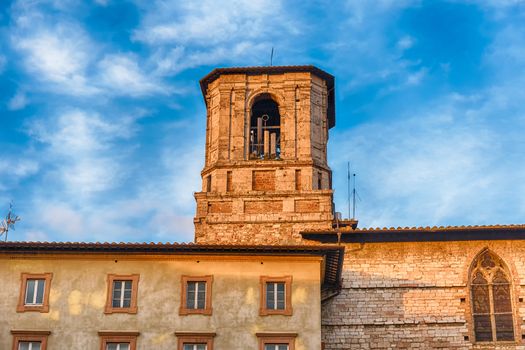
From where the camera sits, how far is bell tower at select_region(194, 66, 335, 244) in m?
39.2

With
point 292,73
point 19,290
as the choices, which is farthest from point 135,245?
point 292,73

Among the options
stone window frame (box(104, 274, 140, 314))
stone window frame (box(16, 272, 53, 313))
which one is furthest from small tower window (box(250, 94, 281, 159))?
stone window frame (box(16, 272, 53, 313))

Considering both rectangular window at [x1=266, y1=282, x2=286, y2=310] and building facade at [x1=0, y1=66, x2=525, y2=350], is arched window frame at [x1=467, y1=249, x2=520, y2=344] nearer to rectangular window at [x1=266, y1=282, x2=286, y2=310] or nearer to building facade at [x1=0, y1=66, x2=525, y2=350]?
building facade at [x1=0, y1=66, x2=525, y2=350]

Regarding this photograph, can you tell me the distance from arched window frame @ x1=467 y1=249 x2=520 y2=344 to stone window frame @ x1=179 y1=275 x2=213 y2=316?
1068cm

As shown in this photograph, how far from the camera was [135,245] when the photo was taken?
99.6 ft

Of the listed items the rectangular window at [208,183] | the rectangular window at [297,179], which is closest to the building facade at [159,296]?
the rectangular window at [297,179]

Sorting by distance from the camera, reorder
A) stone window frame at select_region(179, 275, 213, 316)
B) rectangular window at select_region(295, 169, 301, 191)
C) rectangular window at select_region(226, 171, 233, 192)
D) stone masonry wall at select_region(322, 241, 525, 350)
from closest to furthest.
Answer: stone window frame at select_region(179, 275, 213, 316), stone masonry wall at select_region(322, 241, 525, 350), rectangular window at select_region(295, 169, 301, 191), rectangular window at select_region(226, 171, 233, 192)

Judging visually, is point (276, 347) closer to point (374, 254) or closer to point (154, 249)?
point (154, 249)

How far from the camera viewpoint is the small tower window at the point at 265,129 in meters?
41.7

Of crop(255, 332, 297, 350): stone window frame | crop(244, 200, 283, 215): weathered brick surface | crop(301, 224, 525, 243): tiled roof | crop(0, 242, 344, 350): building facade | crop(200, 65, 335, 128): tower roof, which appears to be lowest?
crop(255, 332, 297, 350): stone window frame

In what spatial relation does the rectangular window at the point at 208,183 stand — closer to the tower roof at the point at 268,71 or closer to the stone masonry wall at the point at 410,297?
the tower roof at the point at 268,71

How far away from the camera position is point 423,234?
35.8 metres

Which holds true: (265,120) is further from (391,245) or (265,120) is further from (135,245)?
(135,245)

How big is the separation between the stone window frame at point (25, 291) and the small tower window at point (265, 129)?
13596 mm
